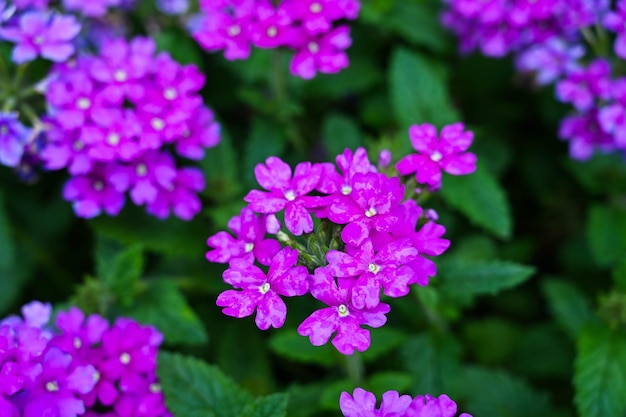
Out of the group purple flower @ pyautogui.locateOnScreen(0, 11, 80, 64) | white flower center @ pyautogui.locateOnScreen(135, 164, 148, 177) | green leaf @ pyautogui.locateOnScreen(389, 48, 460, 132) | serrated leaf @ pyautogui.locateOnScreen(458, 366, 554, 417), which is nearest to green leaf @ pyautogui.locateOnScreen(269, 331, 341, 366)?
serrated leaf @ pyautogui.locateOnScreen(458, 366, 554, 417)

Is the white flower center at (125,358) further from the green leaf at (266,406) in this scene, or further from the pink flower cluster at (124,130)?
the pink flower cluster at (124,130)

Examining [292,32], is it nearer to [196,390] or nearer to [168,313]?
[168,313]

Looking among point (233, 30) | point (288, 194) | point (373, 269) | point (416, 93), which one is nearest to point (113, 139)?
point (233, 30)

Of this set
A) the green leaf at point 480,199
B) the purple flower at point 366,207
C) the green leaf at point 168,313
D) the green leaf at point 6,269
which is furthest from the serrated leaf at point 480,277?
the green leaf at point 6,269

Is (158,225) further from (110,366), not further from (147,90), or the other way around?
(110,366)

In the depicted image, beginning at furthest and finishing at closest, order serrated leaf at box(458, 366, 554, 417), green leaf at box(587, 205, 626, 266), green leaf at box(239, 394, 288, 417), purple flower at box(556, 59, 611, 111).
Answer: green leaf at box(587, 205, 626, 266) < purple flower at box(556, 59, 611, 111) < serrated leaf at box(458, 366, 554, 417) < green leaf at box(239, 394, 288, 417)

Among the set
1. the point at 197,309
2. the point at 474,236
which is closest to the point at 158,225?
the point at 197,309

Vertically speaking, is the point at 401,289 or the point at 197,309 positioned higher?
the point at 401,289

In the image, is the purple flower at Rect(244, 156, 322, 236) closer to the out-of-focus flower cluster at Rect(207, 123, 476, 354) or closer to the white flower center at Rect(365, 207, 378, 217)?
the out-of-focus flower cluster at Rect(207, 123, 476, 354)
